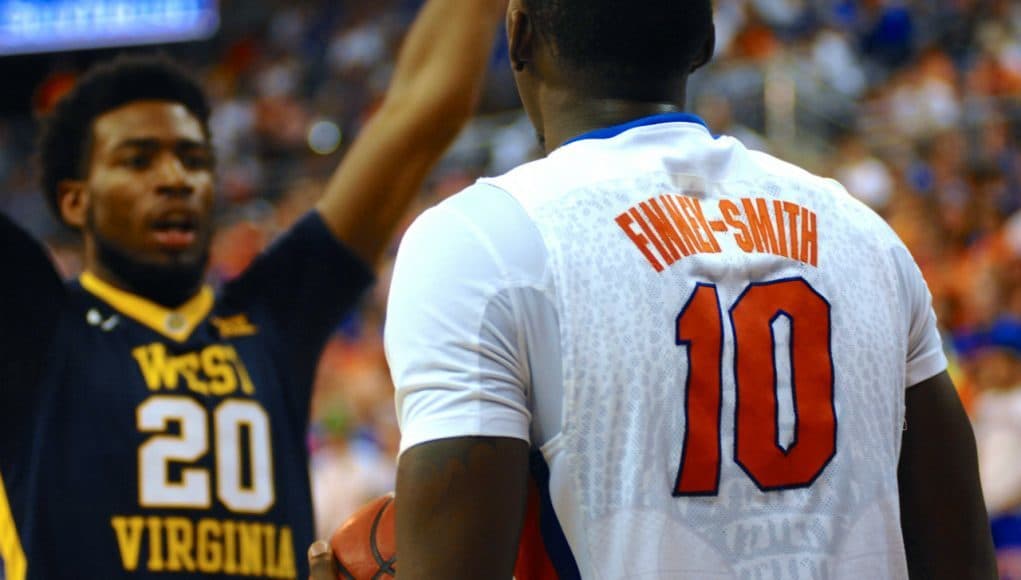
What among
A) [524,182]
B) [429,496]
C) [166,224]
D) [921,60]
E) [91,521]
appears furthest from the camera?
[921,60]

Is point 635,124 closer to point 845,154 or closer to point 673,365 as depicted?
point 673,365

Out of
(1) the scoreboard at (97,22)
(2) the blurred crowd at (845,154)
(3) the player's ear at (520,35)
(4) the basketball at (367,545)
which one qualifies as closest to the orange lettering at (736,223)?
(3) the player's ear at (520,35)

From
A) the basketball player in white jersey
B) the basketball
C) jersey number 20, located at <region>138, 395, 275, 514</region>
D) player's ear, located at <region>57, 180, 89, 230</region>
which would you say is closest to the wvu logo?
jersey number 20, located at <region>138, 395, 275, 514</region>

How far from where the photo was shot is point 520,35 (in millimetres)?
1664

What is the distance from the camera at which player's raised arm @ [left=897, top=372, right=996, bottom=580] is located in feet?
5.67

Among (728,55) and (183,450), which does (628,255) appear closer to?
(183,450)

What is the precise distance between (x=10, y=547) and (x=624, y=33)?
1697 millimetres

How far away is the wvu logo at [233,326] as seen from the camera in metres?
3.07

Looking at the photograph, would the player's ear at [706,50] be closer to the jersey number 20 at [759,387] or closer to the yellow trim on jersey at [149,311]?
the jersey number 20 at [759,387]

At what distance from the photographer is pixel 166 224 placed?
3.01 metres

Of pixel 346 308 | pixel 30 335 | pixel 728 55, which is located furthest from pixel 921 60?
pixel 30 335

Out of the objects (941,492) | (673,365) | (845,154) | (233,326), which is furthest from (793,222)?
(845,154)

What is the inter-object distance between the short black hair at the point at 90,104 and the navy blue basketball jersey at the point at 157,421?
0.93ft

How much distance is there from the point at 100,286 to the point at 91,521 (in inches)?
22.2
